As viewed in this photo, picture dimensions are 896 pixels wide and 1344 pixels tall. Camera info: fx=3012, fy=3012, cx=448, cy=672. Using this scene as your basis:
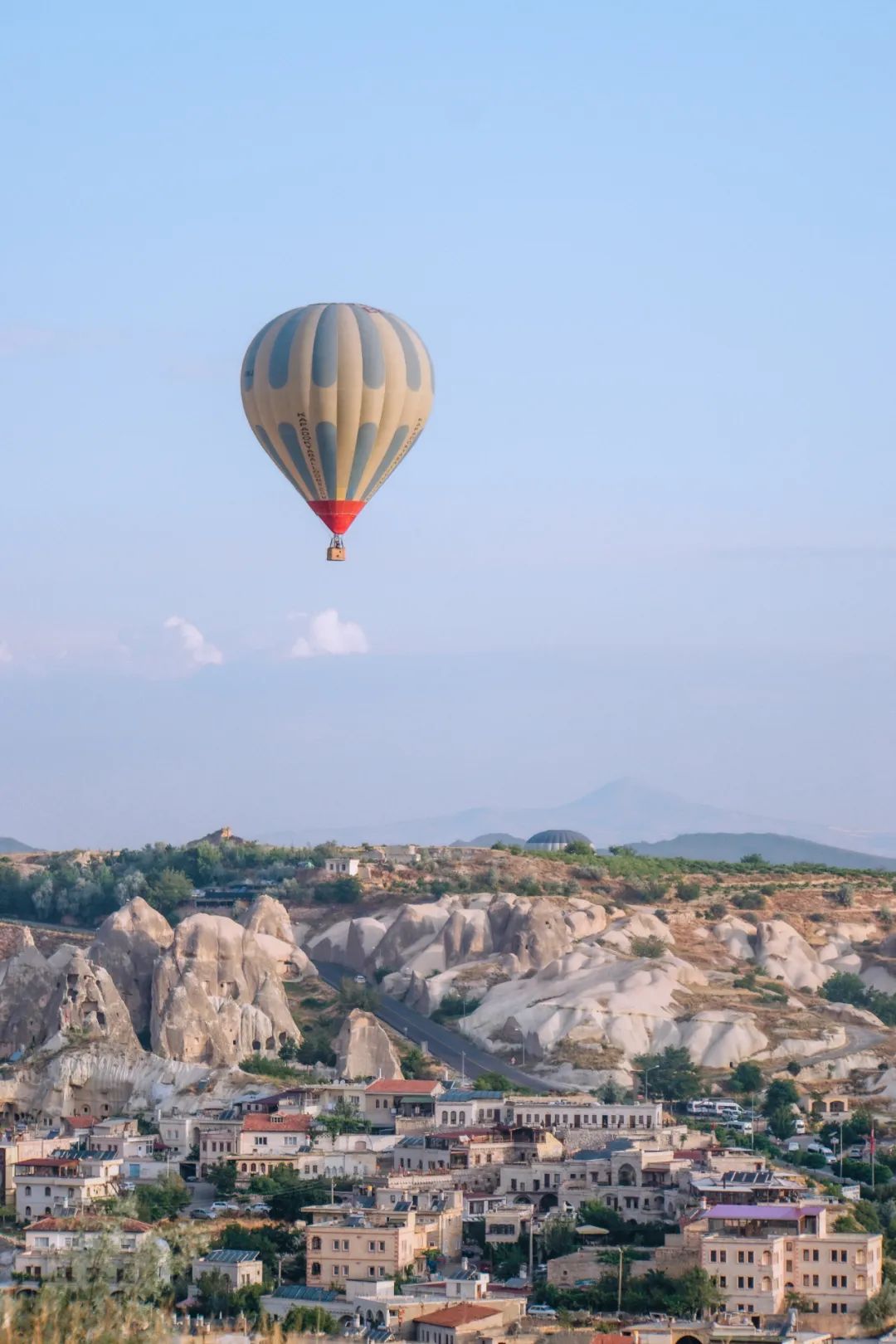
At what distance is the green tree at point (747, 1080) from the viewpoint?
286ft

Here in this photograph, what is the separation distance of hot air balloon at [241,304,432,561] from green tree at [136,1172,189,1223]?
49.6 ft

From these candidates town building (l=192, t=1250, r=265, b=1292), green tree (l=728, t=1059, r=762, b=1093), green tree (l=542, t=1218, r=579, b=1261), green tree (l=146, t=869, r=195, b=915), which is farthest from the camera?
green tree (l=146, t=869, r=195, b=915)

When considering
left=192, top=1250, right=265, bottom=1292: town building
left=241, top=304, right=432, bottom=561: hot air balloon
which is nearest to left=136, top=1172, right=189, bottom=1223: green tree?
left=192, top=1250, right=265, bottom=1292: town building

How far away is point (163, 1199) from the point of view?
223 ft

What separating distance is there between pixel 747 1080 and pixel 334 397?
30.9 meters

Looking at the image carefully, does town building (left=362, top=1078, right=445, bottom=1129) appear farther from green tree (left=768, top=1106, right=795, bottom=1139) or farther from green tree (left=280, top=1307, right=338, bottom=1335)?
green tree (left=280, top=1307, right=338, bottom=1335)

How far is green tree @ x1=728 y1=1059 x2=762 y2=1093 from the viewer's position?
87.1 metres

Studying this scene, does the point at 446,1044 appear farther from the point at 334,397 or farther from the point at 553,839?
the point at 553,839

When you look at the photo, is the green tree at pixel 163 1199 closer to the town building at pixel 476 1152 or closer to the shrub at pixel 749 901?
the town building at pixel 476 1152

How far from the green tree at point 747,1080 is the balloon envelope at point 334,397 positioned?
1116 inches

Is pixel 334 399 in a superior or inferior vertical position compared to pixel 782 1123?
superior

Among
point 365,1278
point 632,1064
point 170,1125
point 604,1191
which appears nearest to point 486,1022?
point 632,1064

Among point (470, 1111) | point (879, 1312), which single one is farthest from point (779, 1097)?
point (879, 1312)

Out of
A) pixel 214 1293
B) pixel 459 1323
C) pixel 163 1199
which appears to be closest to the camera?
pixel 459 1323
